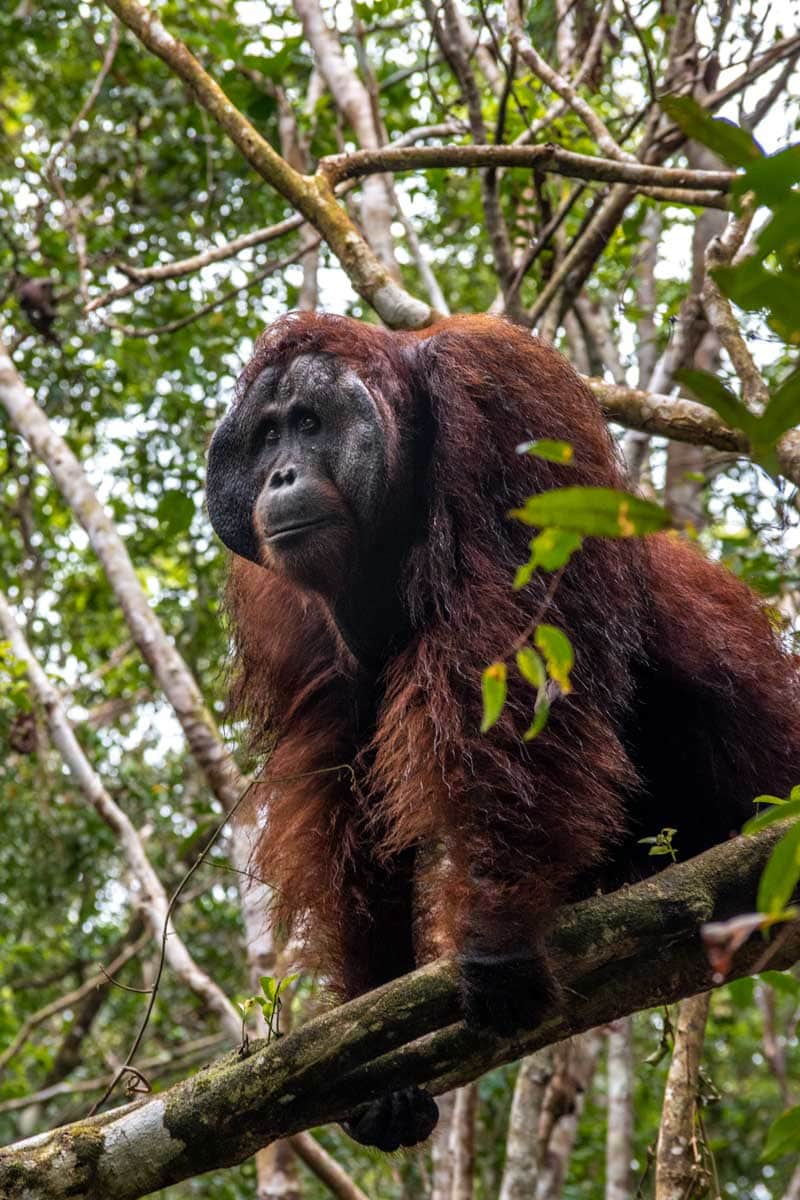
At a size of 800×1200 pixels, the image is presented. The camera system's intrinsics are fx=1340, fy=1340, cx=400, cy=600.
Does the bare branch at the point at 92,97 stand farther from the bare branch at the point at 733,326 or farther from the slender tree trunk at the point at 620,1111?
the slender tree trunk at the point at 620,1111

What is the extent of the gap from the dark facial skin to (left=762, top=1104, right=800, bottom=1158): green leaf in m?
2.20

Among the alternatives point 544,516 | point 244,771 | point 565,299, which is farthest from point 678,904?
point 565,299

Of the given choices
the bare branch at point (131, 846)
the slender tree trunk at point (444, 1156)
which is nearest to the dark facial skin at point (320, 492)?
the bare branch at point (131, 846)

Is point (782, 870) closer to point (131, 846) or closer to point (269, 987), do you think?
point (269, 987)

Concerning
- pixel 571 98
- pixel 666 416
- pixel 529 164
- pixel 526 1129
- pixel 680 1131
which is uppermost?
pixel 571 98

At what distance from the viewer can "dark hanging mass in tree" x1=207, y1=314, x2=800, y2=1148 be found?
3.17 metres

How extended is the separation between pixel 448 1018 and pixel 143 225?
6.27 metres

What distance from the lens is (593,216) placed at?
221 inches

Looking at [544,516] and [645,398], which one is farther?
[645,398]

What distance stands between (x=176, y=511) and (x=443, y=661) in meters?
4.13

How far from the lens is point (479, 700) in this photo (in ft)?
10.7

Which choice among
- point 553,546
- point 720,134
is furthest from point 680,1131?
point 720,134

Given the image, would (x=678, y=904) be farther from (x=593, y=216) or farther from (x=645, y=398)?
(x=593, y=216)

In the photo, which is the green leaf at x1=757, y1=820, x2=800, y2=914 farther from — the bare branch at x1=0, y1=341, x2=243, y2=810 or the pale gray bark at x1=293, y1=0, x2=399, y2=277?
the pale gray bark at x1=293, y1=0, x2=399, y2=277
